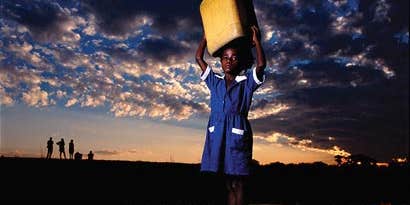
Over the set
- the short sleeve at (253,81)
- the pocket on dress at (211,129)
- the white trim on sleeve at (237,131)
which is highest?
the short sleeve at (253,81)

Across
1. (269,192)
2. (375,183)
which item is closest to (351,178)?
(375,183)

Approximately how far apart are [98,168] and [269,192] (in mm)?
3800

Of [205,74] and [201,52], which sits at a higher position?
[201,52]

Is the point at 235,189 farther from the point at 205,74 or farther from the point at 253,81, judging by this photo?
the point at 205,74

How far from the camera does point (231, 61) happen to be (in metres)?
5.10

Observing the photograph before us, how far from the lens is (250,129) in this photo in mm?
5062

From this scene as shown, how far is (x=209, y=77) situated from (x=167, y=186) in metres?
4.81

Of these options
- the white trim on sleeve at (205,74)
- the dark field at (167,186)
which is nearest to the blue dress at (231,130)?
the white trim on sleeve at (205,74)

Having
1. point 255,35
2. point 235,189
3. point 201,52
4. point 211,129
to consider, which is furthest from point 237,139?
point 201,52

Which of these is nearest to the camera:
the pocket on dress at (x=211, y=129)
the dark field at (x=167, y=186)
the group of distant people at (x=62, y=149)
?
the pocket on dress at (x=211, y=129)

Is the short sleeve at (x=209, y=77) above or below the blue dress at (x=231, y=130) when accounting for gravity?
above

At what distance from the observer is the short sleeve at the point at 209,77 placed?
5294mm

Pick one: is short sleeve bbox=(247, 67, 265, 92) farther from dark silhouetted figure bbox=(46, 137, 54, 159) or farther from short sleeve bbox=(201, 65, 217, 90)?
dark silhouetted figure bbox=(46, 137, 54, 159)

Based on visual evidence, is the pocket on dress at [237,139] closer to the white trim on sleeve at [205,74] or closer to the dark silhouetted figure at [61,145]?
the white trim on sleeve at [205,74]
